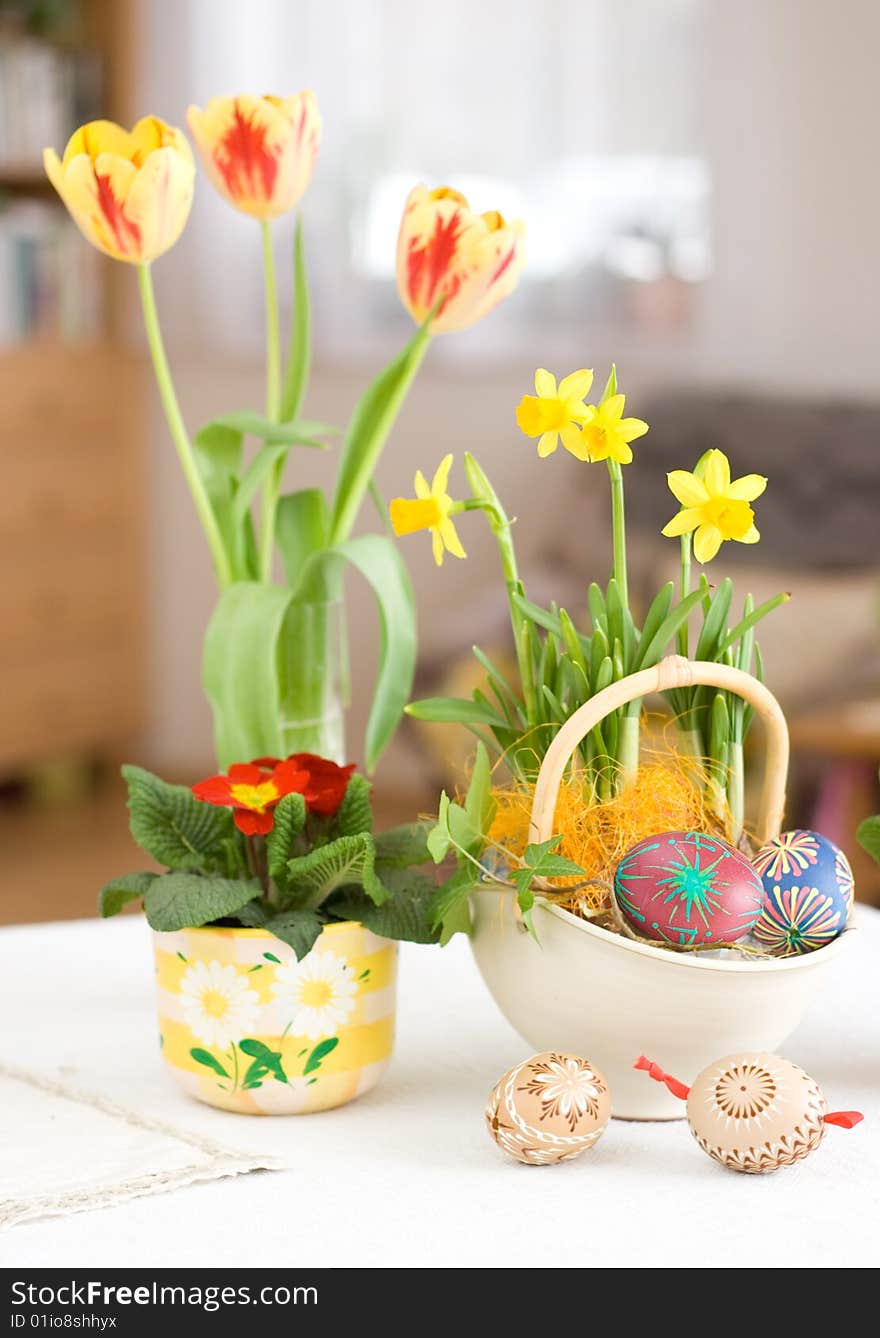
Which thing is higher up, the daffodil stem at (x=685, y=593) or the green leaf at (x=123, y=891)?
the daffodil stem at (x=685, y=593)

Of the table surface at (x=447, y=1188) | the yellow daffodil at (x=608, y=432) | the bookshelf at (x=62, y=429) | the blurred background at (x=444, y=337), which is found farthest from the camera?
the bookshelf at (x=62, y=429)

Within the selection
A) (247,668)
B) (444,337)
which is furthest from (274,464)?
(444,337)

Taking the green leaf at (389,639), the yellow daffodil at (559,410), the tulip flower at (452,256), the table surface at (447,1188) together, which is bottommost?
the table surface at (447,1188)

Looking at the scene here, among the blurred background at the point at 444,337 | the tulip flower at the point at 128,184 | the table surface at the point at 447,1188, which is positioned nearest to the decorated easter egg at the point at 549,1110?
the table surface at the point at 447,1188

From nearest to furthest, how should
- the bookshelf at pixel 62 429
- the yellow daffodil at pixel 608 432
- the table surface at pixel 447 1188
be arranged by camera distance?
the table surface at pixel 447 1188 < the yellow daffodil at pixel 608 432 < the bookshelf at pixel 62 429

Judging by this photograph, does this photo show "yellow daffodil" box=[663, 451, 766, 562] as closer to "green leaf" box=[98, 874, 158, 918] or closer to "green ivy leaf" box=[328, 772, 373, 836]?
"green ivy leaf" box=[328, 772, 373, 836]

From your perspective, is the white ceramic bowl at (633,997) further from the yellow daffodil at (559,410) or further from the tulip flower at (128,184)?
the tulip flower at (128,184)

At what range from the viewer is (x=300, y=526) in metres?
1.06

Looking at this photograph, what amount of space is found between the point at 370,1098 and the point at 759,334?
9.70 ft

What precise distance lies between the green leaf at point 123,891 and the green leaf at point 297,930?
7cm

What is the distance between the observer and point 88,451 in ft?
13.1

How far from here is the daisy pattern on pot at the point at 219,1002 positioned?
82 centimetres

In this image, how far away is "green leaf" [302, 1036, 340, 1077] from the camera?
2.74 feet

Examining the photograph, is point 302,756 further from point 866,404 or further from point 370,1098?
point 866,404
